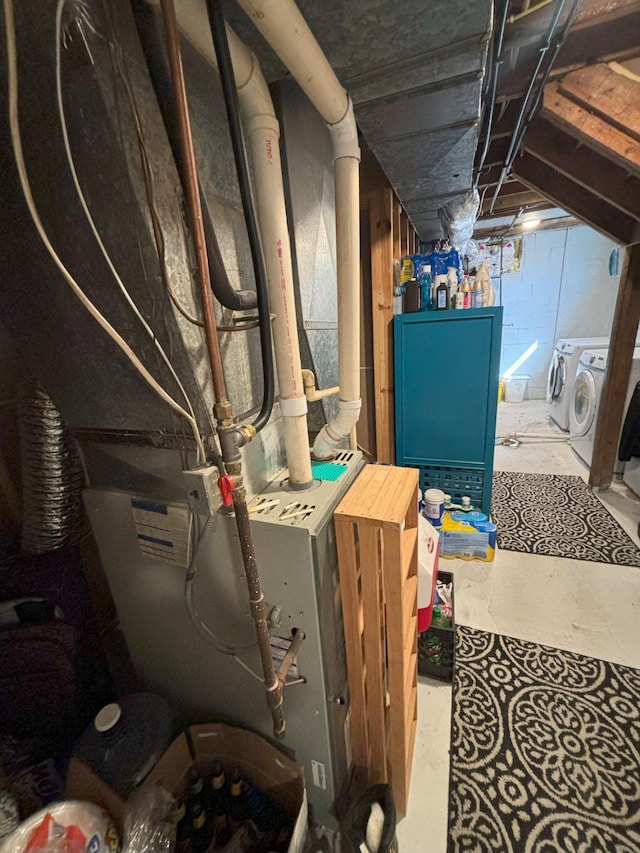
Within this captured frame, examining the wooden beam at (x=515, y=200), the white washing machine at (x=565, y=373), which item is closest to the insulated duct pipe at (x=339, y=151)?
the wooden beam at (x=515, y=200)

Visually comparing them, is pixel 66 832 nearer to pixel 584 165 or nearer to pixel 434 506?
pixel 434 506

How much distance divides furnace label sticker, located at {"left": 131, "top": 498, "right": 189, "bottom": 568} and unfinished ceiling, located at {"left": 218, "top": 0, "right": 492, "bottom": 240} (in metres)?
0.98

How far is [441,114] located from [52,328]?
132 cm

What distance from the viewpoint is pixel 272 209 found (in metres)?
0.73

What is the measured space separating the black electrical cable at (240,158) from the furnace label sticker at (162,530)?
319 millimetres

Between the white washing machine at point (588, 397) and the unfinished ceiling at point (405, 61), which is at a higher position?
the unfinished ceiling at point (405, 61)

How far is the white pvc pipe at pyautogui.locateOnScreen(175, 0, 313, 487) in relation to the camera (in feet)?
1.98

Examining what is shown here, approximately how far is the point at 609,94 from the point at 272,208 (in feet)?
6.33

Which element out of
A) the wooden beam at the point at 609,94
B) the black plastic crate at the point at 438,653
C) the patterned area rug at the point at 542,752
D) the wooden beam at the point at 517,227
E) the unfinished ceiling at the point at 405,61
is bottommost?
the patterned area rug at the point at 542,752

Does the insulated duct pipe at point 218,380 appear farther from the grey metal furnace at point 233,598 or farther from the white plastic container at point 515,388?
the white plastic container at point 515,388

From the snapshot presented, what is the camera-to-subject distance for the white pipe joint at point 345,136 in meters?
0.82

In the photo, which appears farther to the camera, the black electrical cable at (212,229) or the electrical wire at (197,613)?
the electrical wire at (197,613)

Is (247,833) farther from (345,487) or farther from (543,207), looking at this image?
(543,207)

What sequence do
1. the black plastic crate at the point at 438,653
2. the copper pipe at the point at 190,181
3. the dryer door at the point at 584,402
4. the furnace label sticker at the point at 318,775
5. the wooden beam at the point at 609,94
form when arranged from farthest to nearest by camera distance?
the dryer door at the point at 584,402 < the wooden beam at the point at 609,94 < the black plastic crate at the point at 438,653 < the furnace label sticker at the point at 318,775 < the copper pipe at the point at 190,181
